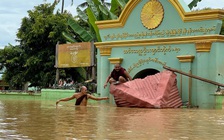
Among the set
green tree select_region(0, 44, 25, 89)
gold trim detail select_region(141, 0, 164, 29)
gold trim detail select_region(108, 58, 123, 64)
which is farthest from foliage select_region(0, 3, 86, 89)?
gold trim detail select_region(141, 0, 164, 29)

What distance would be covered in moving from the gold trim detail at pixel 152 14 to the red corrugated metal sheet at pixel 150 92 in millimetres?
2396

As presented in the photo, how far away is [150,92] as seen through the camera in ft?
51.7

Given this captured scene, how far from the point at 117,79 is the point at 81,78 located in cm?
1436

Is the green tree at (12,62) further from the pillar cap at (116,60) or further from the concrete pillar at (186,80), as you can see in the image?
the concrete pillar at (186,80)

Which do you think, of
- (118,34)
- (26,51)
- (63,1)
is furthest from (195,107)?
(63,1)

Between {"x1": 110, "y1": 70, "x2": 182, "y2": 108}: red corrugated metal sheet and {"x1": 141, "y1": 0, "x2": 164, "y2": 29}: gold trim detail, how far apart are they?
7.86 ft

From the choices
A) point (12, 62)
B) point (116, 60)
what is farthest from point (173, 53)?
point (12, 62)

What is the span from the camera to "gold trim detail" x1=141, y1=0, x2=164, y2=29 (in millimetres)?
17734

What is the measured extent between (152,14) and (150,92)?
389 cm

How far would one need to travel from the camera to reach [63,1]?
37844mm

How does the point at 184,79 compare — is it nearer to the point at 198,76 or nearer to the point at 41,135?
the point at 198,76

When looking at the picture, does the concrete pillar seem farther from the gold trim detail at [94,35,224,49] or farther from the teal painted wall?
the gold trim detail at [94,35,224,49]

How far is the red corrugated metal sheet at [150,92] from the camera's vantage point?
15.1 meters

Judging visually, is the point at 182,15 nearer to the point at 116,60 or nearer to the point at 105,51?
the point at 116,60
